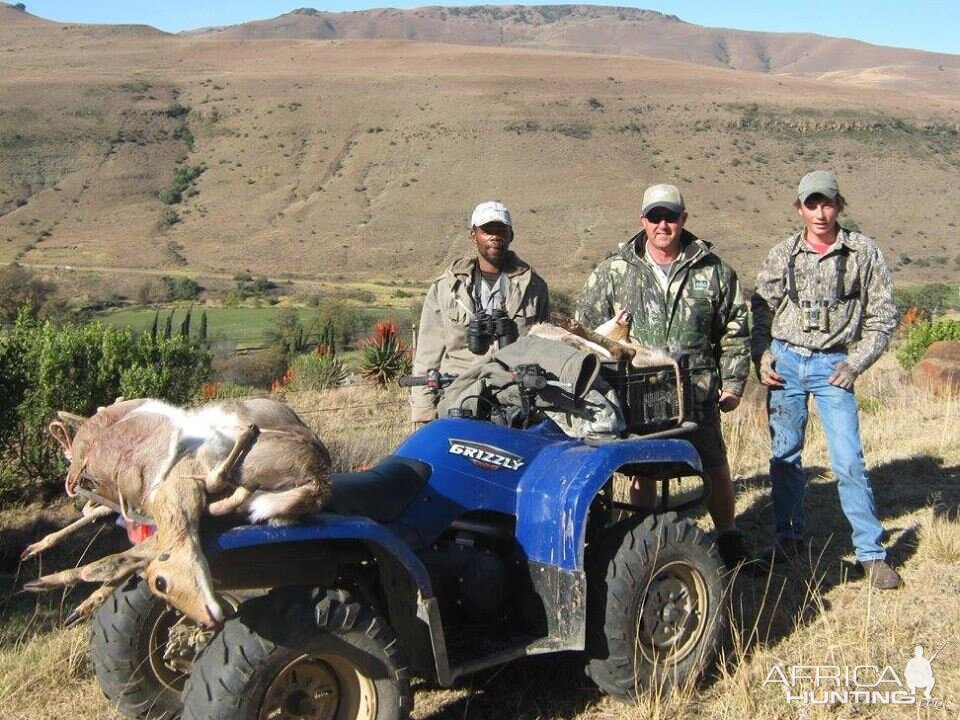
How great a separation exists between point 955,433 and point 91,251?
60.3 meters

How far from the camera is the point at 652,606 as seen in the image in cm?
452

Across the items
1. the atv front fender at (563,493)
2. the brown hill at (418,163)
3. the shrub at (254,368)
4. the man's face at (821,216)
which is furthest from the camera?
the brown hill at (418,163)

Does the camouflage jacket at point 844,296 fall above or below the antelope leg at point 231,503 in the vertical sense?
above

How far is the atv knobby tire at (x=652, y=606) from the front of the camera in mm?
4332

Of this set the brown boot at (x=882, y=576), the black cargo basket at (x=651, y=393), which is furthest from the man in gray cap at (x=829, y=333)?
the black cargo basket at (x=651, y=393)

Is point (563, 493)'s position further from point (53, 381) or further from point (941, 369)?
point (941, 369)

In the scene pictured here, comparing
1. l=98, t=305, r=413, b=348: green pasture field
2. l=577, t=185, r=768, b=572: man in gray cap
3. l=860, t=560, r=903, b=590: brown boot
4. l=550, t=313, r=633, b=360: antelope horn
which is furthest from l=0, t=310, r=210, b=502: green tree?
l=98, t=305, r=413, b=348: green pasture field

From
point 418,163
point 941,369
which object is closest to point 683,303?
point 941,369

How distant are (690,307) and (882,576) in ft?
5.77

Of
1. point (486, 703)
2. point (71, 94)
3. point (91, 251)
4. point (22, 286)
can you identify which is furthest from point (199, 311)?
point (71, 94)

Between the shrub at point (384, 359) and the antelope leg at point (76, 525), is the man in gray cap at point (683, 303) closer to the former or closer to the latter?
the antelope leg at point (76, 525)

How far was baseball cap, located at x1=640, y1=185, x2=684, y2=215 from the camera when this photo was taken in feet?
18.1

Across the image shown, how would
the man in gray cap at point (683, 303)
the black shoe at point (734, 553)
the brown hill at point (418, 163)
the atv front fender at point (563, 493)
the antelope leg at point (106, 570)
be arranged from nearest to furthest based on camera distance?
the antelope leg at point (106, 570), the atv front fender at point (563, 493), the man in gray cap at point (683, 303), the black shoe at point (734, 553), the brown hill at point (418, 163)

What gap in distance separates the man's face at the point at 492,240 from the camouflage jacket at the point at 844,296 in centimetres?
153
